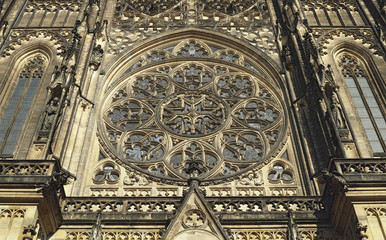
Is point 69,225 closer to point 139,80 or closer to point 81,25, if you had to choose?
point 139,80

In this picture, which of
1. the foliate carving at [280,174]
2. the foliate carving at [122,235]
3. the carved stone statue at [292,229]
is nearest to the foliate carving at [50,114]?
the foliate carving at [122,235]

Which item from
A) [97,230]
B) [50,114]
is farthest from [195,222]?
[50,114]

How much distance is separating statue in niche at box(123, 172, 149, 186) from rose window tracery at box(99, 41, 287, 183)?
21 centimetres

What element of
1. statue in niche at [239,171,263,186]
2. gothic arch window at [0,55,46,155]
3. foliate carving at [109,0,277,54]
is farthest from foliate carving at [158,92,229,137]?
gothic arch window at [0,55,46,155]

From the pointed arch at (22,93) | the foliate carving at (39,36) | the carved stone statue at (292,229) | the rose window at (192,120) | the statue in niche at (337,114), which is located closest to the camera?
the carved stone statue at (292,229)

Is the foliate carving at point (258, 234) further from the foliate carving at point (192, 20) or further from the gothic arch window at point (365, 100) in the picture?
the foliate carving at point (192, 20)

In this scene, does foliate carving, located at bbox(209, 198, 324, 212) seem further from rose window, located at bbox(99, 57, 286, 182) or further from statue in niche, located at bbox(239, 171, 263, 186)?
statue in niche, located at bbox(239, 171, 263, 186)

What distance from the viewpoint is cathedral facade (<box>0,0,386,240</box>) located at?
A: 39.9ft

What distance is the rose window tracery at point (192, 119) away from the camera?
15.0 meters

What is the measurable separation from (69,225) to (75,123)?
3.89 meters

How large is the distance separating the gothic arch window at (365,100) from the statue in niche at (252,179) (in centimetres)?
360

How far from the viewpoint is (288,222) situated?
12117 mm

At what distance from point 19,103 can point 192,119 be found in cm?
556

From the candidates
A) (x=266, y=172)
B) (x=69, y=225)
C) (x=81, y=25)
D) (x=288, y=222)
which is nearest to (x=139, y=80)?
(x=81, y=25)
